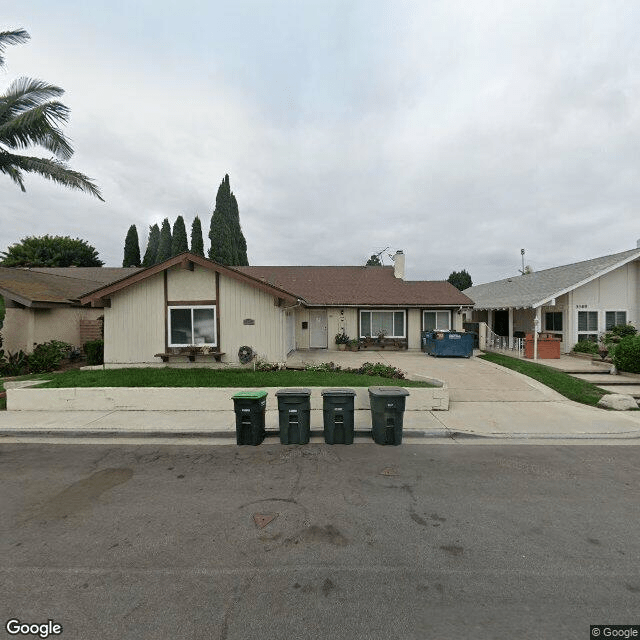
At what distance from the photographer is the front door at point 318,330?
18859 mm

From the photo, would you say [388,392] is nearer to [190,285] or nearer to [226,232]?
[190,285]

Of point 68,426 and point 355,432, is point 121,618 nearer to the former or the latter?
point 355,432

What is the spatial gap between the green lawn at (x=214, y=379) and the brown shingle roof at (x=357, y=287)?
8496 mm

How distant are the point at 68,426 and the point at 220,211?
1227 inches

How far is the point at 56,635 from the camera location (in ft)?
8.57

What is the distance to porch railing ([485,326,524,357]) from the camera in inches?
709

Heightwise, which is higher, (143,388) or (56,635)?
(143,388)

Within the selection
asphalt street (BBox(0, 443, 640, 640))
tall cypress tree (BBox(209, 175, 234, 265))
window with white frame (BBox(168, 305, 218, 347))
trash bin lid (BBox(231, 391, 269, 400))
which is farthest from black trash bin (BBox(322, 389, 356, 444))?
tall cypress tree (BBox(209, 175, 234, 265))

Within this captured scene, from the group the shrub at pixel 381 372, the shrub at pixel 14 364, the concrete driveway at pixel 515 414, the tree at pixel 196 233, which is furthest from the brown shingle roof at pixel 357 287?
the tree at pixel 196 233

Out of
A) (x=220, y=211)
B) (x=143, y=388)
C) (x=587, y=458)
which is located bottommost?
(x=587, y=458)

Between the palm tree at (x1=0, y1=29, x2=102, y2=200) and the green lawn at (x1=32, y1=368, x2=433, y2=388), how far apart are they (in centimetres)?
707

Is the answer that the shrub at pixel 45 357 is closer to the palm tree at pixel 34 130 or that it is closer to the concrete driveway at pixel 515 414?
the palm tree at pixel 34 130

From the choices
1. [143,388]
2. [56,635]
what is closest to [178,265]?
[143,388]

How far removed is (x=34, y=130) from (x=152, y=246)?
40.3 metres
